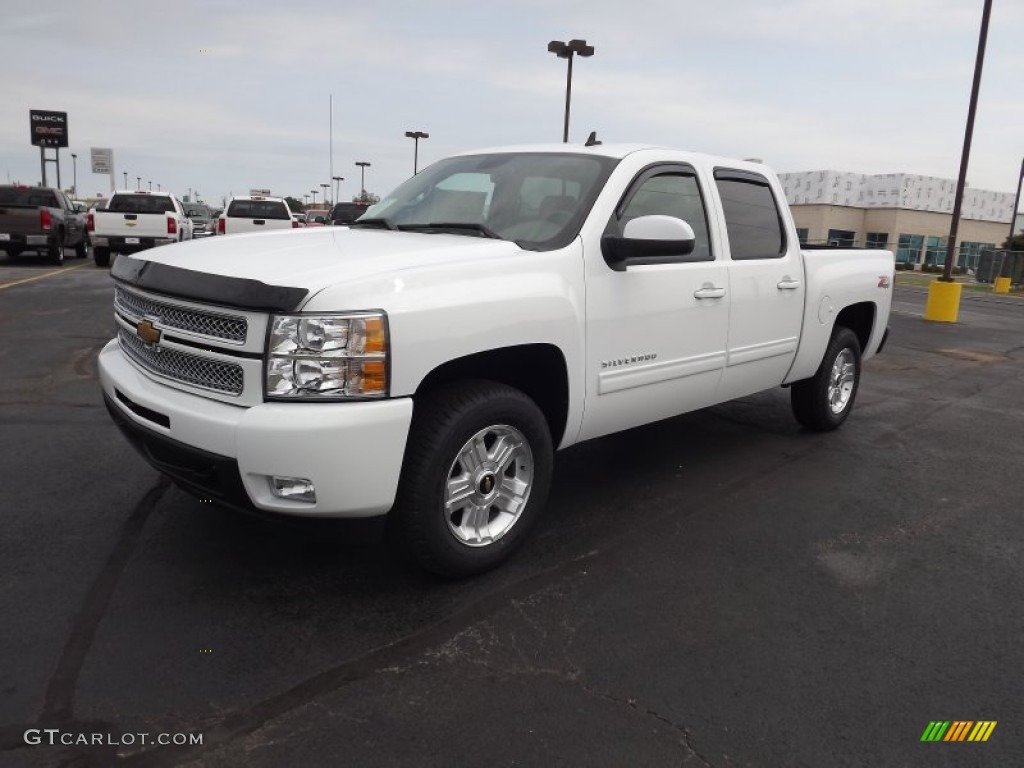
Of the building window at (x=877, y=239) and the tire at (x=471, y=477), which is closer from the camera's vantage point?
the tire at (x=471, y=477)

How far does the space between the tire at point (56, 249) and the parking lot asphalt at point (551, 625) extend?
15782 millimetres

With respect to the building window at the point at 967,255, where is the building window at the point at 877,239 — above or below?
above

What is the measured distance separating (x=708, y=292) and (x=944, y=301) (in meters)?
13.3

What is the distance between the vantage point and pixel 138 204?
744 inches

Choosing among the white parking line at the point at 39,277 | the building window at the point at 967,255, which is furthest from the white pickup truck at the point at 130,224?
the building window at the point at 967,255

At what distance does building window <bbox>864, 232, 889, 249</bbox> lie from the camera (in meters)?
62.4

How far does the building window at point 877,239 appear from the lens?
205 ft

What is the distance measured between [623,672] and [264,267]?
199 centimetres

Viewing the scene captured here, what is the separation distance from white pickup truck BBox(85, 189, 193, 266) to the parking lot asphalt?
1468cm

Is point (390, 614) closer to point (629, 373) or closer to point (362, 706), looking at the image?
point (362, 706)

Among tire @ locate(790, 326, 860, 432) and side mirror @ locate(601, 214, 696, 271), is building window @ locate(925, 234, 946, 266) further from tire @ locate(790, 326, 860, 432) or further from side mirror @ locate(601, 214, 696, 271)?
side mirror @ locate(601, 214, 696, 271)

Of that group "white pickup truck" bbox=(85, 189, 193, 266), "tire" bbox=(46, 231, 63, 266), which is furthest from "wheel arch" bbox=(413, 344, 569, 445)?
"tire" bbox=(46, 231, 63, 266)

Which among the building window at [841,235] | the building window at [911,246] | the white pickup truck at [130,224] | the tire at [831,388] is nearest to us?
the tire at [831,388]

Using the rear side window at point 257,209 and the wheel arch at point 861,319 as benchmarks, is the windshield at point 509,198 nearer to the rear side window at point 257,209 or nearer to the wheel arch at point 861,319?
the wheel arch at point 861,319
